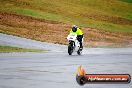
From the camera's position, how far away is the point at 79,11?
7212cm

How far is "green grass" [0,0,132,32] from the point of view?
207ft

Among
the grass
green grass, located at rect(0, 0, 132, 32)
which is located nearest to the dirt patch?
the grass

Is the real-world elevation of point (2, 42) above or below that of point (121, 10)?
above

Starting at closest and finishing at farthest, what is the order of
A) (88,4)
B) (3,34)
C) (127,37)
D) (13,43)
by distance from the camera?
(13,43), (3,34), (127,37), (88,4)

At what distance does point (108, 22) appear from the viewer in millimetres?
69688

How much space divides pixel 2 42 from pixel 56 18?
2548 cm

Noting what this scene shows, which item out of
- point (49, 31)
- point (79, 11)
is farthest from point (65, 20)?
point (49, 31)

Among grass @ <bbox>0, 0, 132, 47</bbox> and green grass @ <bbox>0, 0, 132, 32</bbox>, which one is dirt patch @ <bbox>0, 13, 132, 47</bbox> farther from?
green grass @ <bbox>0, 0, 132, 32</bbox>

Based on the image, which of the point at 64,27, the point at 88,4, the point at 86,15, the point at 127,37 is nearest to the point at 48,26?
the point at 64,27

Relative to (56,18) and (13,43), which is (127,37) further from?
(13,43)

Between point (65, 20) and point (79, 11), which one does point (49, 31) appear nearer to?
point (65, 20)

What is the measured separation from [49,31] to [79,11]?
19191mm

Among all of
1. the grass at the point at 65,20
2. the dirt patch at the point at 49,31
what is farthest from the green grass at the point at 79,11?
the dirt patch at the point at 49,31

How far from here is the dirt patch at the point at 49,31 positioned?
48688 millimetres
